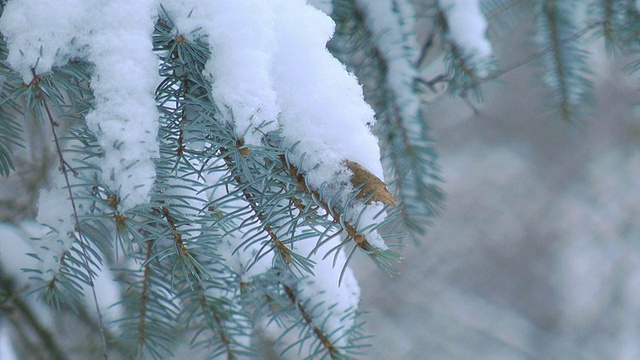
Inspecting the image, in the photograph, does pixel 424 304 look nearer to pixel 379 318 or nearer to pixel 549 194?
pixel 379 318

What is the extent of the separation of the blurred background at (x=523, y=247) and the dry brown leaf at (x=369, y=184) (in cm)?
300

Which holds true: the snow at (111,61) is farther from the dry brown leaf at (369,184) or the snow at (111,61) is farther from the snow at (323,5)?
the snow at (323,5)

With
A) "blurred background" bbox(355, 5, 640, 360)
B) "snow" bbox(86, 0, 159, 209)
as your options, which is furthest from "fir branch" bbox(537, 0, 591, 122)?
"blurred background" bbox(355, 5, 640, 360)

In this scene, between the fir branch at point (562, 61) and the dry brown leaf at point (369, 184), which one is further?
the fir branch at point (562, 61)

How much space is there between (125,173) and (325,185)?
5.4 inches

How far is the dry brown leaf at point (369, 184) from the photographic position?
12.9 inches

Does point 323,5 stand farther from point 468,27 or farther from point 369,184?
point 369,184

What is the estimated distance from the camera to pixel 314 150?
1.18 feet

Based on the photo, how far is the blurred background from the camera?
338cm

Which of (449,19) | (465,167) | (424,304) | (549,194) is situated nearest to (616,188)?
(549,194)

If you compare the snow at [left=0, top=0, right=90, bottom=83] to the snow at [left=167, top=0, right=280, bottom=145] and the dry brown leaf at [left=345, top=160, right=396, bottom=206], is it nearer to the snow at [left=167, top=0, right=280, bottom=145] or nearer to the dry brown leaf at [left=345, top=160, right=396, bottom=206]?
the snow at [left=167, top=0, right=280, bottom=145]

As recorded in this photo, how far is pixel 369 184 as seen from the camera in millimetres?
337

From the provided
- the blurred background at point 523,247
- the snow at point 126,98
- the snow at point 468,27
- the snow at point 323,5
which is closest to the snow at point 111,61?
the snow at point 126,98

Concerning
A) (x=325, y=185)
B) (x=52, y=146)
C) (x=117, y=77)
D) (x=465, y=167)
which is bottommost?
(x=325, y=185)
